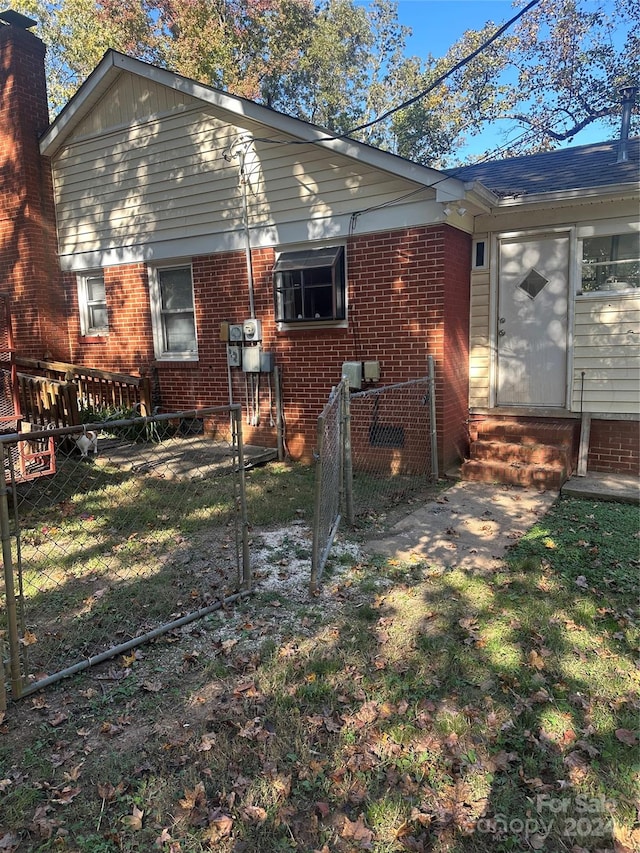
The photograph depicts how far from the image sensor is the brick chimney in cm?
927

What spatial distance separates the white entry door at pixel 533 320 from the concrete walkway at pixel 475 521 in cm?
138

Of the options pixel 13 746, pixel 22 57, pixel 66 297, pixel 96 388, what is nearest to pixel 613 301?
pixel 13 746

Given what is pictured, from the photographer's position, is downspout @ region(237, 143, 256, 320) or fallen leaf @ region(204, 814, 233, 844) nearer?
fallen leaf @ region(204, 814, 233, 844)

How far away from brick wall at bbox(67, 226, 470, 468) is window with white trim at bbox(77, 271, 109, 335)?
17.7 inches

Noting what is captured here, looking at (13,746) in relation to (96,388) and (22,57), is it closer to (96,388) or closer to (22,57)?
(96,388)

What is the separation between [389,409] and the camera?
7.12 meters

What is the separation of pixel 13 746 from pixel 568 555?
12.8ft

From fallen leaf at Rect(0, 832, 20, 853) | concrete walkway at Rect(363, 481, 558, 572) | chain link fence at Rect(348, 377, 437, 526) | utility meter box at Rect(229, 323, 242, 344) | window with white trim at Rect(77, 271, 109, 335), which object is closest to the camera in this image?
fallen leaf at Rect(0, 832, 20, 853)

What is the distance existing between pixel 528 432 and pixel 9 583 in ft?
19.3

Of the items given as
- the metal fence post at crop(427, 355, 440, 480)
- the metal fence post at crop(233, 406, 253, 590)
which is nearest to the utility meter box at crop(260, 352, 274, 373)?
the metal fence post at crop(427, 355, 440, 480)

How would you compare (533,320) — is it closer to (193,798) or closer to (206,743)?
(206,743)

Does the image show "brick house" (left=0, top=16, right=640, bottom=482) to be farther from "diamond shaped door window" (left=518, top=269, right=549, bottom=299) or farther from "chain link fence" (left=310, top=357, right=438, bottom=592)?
"chain link fence" (left=310, top=357, right=438, bottom=592)

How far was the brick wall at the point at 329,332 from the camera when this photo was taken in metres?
6.76

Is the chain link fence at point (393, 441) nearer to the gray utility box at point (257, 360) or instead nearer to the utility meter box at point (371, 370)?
the utility meter box at point (371, 370)
